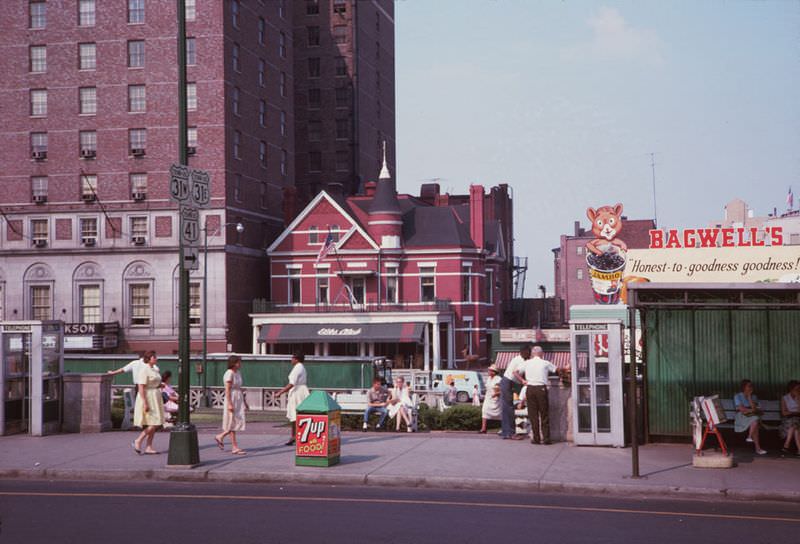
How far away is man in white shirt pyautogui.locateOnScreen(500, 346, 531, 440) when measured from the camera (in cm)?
2041

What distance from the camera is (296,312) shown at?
6550 centimetres

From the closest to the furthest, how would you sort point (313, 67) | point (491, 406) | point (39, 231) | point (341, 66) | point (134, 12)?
point (491, 406) → point (134, 12) → point (39, 231) → point (341, 66) → point (313, 67)

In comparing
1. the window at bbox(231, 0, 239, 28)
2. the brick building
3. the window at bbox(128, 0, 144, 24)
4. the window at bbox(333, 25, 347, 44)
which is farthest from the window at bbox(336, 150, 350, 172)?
the window at bbox(128, 0, 144, 24)

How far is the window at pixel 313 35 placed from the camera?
87.5m

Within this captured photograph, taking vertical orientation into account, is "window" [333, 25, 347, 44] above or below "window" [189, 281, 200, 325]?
above

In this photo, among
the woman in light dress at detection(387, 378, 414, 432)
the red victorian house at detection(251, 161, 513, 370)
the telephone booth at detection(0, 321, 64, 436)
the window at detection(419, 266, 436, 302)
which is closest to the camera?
the telephone booth at detection(0, 321, 64, 436)

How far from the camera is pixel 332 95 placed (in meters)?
86.8

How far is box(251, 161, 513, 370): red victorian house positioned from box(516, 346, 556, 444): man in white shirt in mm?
43923

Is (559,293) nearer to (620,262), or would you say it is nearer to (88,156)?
(88,156)

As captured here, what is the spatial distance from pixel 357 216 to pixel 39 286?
22.3 metres

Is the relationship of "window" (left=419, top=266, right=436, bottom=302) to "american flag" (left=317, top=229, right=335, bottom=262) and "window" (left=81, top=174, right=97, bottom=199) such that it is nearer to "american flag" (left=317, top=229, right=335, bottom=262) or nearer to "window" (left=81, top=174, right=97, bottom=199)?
"american flag" (left=317, top=229, right=335, bottom=262)

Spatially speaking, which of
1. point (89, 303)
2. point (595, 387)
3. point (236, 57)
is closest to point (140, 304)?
point (89, 303)

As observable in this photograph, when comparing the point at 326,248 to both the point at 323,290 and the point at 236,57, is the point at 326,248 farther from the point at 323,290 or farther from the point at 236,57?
the point at 236,57

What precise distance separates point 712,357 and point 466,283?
47819mm
